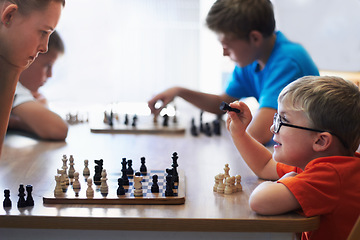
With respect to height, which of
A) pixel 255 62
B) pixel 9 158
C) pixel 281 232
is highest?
pixel 255 62

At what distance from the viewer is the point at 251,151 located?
1491mm

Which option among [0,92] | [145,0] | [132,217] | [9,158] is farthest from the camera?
[145,0]

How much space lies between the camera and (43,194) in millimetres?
1278

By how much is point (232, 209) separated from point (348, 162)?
0.33 metres

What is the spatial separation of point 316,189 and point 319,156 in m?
0.15

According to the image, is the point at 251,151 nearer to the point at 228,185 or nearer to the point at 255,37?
the point at 228,185

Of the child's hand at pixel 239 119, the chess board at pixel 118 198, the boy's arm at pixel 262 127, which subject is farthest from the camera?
the boy's arm at pixel 262 127

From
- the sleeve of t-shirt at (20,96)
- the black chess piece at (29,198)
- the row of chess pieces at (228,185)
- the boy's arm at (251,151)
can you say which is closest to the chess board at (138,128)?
the sleeve of t-shirt at (20,96)

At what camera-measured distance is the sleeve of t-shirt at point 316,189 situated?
3.69 feet

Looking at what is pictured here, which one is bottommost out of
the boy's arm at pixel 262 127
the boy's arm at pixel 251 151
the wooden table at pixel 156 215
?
the wooden table at pixel 156 215

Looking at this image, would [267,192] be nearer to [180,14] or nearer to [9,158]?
[9,158]

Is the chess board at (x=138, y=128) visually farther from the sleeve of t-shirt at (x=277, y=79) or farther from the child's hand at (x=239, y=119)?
the child's hand at (x=239, y=119)

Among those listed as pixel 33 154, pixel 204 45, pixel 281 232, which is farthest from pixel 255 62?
pixel 204 45

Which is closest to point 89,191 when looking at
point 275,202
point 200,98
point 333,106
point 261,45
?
point 275,202
